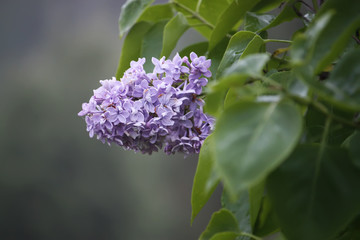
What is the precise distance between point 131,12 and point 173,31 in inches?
1.5

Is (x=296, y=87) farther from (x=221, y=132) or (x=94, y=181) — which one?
(x=94, y=181)

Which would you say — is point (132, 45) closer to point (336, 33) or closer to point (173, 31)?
point (173, 31)

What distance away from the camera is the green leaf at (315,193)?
126mm

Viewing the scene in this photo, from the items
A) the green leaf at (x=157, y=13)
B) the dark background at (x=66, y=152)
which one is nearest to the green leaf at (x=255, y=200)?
the green leaf at (x=157, y=13)

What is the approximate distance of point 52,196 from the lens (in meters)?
1.84

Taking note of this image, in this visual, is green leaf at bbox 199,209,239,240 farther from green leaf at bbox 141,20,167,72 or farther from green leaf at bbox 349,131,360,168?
green leaf at bbox 141,20,167,72

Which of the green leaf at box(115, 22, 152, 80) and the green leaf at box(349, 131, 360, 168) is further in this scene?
the green leaf at box(115, 22, 152, 80)

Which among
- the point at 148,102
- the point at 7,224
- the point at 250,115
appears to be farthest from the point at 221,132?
the point at 7,224

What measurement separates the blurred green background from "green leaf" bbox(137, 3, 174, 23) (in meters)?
1.40

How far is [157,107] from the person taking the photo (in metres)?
0.28

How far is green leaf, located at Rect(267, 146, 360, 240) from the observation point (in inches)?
5.0

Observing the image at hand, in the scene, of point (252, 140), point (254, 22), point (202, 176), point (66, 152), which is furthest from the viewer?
point (66, 152)

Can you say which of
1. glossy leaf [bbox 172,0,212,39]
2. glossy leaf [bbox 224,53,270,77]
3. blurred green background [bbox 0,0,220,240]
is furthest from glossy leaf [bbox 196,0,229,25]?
blurred green background [bbox 0,0,220,240]

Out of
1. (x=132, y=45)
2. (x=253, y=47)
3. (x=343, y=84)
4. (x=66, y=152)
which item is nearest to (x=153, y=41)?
(x=132, y=45)
